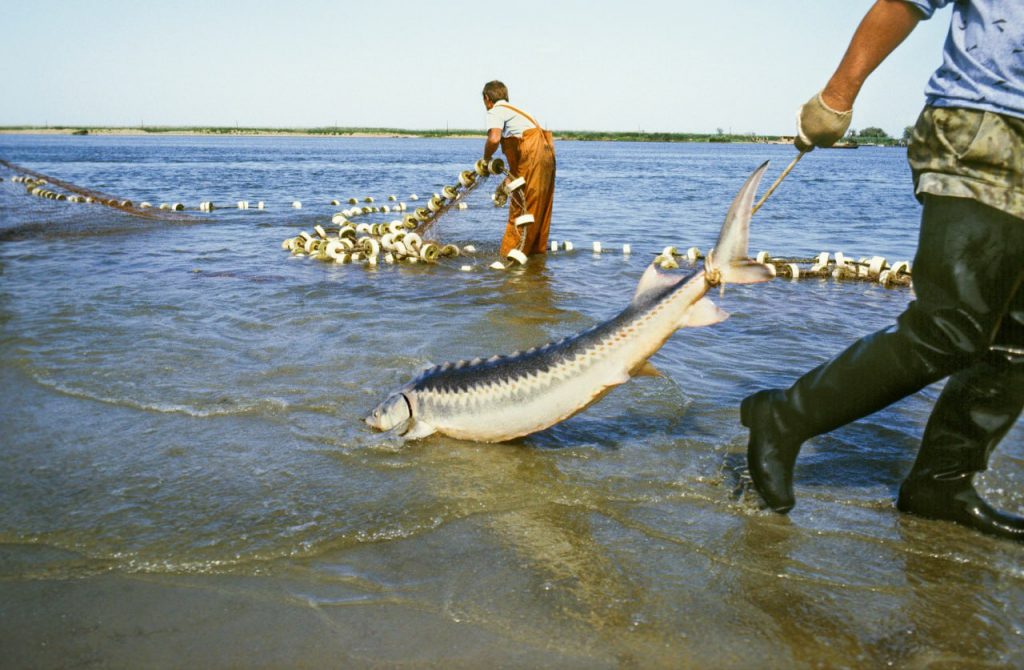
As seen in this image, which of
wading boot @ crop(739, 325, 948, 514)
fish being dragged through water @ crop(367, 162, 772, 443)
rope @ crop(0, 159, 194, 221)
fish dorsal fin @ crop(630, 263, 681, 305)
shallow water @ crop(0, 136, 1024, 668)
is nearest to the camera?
shallow water @ crop(0, 136, 1024, 668)

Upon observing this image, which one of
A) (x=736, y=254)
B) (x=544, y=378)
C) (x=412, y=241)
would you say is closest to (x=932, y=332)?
(x=736, y=254)

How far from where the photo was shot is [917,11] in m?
2.89

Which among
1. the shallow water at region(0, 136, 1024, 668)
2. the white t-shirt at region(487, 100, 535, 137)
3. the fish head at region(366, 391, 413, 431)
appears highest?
the white t-shirt at region(487, 100, 535, 137)

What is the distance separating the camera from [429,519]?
3635 millimetres

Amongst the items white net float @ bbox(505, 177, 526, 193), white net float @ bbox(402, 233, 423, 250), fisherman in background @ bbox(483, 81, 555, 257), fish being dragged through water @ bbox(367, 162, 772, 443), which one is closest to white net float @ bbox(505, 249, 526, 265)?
fisherman in background @ bbox(483, 81, 555, 257)

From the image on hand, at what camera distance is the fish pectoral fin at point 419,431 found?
181 inches

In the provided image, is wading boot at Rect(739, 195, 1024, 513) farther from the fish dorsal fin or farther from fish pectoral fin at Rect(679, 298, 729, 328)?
the fish dorsal fin

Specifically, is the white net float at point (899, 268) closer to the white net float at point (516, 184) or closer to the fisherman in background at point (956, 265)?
the white net float at point (516, 184)

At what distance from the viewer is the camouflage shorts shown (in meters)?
2.79

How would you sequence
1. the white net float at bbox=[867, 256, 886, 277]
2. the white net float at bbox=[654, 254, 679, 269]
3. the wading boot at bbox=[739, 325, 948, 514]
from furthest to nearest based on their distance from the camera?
the white net float at bbox=[654, 254, 679, 269] < the white net float at bbox=[867, 256, 886, 277] < the wading boot at bbox=[739, 325, 948, 514]

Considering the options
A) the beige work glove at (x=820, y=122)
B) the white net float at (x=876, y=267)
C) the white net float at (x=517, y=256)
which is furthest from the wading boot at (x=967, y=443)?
the white net float at (x=517, y=256)

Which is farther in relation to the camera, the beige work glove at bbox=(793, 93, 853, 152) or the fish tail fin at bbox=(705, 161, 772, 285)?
the fish tail fin at bbox=(705, 161, 772, 285)

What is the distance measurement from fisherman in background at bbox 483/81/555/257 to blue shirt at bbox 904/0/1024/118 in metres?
8.84

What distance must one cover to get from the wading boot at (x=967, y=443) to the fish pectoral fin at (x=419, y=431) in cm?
257
